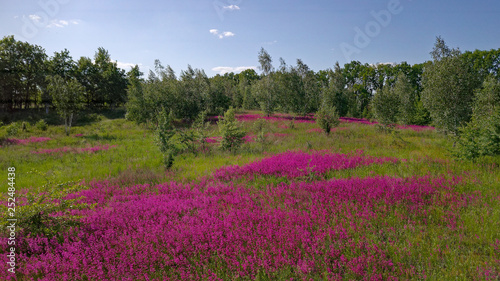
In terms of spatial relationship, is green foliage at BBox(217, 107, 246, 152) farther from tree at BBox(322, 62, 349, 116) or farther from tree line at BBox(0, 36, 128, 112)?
tree at BBox(322, 62, 349, 116)

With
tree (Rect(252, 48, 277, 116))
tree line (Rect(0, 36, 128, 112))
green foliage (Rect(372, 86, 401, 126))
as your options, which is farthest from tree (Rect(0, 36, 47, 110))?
green foliage (Rect(372, 86, 401, 126))

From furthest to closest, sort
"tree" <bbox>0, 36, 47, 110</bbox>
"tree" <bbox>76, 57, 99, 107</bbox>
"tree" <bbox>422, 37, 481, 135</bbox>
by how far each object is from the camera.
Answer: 1. "tree" <bbox>76, 57, 99, 107</bbox>
2. "tree" <bbox>0, 36, 47, 110</bbox>
3. "tree" <bbox>422, 37, 481, 135</bbox>

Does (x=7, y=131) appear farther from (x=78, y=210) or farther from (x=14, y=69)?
(x=78, y=210)

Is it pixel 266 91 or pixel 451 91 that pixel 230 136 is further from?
pixel 266 91

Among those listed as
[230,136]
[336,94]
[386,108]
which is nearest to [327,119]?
[386,108]

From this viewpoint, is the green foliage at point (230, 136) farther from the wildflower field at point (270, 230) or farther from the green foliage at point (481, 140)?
the green foliage at point (481, 140)

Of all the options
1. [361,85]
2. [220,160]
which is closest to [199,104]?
[220,160]

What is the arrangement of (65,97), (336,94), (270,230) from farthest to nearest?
(336,94) < (65,97) < (270,230)

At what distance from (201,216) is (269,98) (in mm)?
35470

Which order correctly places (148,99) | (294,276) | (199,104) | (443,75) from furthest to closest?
(199,104), (148,99), (443,75), (294,276)

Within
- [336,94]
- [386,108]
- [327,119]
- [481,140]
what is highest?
[336,94]

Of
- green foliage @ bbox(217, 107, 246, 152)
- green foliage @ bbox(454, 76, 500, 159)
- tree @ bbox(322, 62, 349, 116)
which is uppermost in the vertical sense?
tree @ bbox(322, 62, 349, 116)

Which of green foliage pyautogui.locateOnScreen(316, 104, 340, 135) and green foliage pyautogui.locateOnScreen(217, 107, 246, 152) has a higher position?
green foliage pyautogui.locateOnScreen(316, 104, 340, 135)

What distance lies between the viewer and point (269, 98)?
129ft
